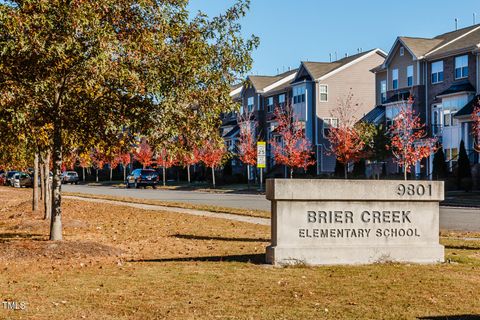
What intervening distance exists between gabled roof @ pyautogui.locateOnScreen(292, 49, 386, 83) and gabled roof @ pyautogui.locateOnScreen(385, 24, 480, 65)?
27.8 feet

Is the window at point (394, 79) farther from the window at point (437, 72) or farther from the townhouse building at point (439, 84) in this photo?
the window at point (437, 72)

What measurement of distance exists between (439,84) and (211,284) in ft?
148

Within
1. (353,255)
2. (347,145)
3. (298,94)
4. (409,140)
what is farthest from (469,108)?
(353,255)

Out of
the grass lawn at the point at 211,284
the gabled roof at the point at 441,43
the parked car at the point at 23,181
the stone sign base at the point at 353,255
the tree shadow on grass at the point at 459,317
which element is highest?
the gabled roof at the point at 441,43

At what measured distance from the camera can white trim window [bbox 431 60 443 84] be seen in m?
52.0

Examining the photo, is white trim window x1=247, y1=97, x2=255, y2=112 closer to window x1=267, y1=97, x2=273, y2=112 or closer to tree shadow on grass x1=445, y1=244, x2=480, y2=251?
window x1=267, y1=97, x2=273, y2=112

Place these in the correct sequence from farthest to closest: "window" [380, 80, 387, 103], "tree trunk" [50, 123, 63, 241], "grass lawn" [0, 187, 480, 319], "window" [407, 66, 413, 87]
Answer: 1. "window" [380, 80, 387, 103]
2. "window" [407, 66, 413, 87]
3. "tree trunk" [50, 123, 63, 241]
4. "grass lawn" [0, 187, 480, 319]

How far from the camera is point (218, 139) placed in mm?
15438

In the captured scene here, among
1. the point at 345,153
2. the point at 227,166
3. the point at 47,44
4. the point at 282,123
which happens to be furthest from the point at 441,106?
the point at 47,44

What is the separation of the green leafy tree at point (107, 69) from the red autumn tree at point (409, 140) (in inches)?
1310

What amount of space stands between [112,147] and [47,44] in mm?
2839

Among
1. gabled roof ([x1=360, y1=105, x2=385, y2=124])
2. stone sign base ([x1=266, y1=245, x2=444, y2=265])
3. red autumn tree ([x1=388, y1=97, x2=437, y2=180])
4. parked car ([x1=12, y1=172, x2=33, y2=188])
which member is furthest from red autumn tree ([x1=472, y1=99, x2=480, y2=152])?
parked car ([x1=12, y1=172, x2=33, y2=188])

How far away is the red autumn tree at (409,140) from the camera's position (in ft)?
157

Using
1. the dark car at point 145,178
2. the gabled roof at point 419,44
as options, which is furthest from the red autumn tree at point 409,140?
the dark car at point 145,178
